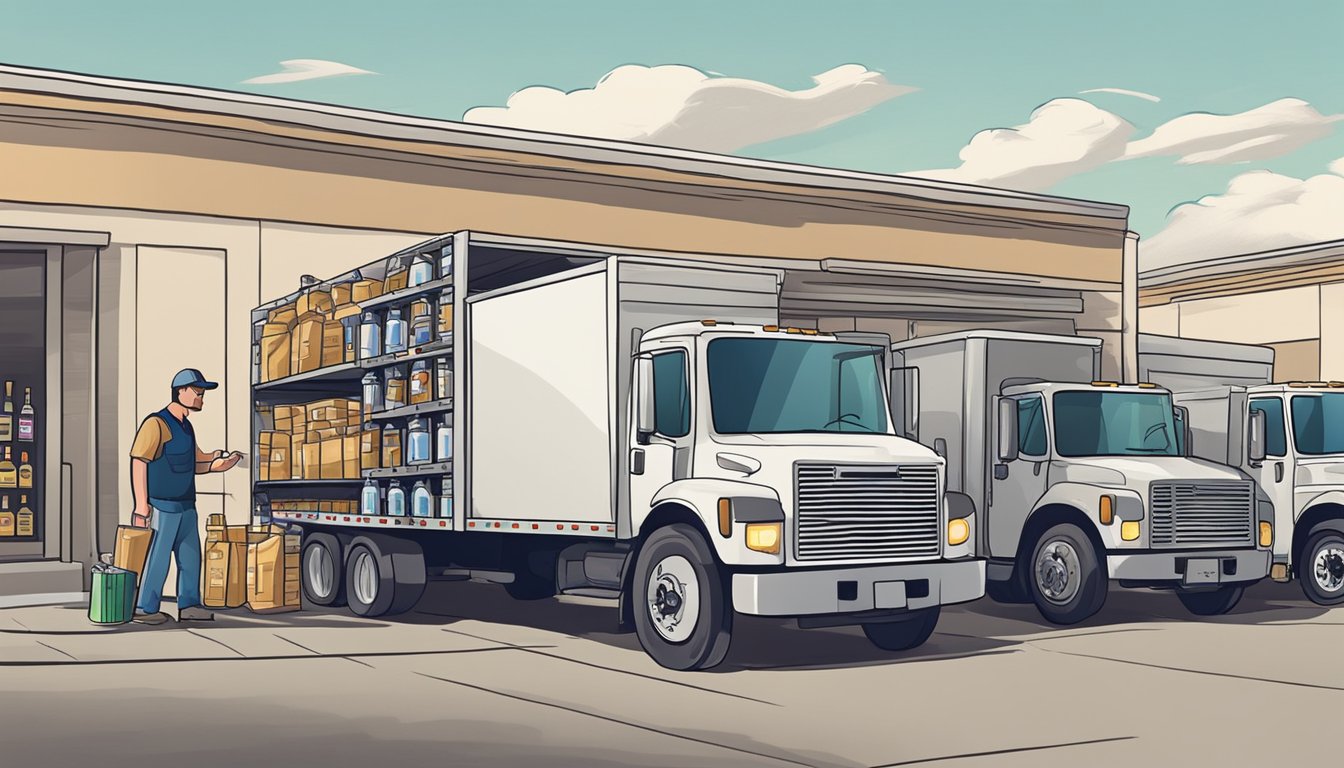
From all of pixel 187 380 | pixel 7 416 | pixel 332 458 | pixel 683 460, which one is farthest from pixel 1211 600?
pixel 7 416

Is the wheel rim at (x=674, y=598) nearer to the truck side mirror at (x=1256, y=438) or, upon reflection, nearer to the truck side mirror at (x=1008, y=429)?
the truck side mirror at (x=1008, y=429)

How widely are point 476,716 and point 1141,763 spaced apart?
389 centimetres

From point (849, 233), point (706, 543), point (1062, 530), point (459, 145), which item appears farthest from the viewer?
point (849, 233)

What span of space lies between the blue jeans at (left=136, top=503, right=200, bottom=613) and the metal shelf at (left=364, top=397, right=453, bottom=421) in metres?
1.97

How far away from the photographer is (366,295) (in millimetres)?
16109

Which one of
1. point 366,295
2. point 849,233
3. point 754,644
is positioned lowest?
point 754,644

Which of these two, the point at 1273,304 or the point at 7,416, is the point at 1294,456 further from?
the point at 1273,304

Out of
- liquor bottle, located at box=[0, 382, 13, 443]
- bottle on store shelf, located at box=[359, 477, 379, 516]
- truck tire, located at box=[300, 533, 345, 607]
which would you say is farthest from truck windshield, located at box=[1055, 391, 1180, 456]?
liquor bottle, located at box=[0, 382, 13, 443]

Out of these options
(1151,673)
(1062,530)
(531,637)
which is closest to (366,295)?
(531,637)

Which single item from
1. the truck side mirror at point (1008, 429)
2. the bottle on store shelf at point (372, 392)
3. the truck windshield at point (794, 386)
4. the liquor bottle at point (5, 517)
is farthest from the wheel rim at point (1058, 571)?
the liquor bottle at point (5, 517)

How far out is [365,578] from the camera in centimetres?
1595

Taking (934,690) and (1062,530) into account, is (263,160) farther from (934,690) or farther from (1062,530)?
(934,690)

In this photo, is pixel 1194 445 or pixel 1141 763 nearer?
pixel 1141 763

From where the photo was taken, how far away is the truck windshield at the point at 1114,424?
15.7 metres
